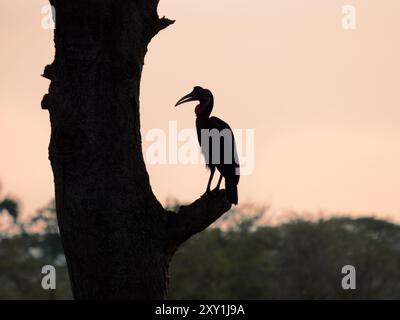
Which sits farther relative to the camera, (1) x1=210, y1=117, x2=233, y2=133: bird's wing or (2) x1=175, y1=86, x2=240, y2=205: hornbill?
(1) x1=210, y1=117, x2=233, y2=133: bird's wing

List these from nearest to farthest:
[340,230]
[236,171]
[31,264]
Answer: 1. [236,171]
2. [31,264]
3. [340,230]

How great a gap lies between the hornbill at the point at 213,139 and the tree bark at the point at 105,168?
3402mm

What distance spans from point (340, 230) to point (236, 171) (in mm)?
52524

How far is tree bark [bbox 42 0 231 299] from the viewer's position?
42.2 feet

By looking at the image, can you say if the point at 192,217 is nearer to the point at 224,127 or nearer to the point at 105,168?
the point at 105,168

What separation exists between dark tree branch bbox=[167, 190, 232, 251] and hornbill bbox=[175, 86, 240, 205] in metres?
3.18

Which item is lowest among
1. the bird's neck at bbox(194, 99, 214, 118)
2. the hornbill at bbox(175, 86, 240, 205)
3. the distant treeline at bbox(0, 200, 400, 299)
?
the distant treeline at bbox(0, 200, 400, 299)

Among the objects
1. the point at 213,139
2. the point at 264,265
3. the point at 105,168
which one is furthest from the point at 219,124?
the point at 264,265

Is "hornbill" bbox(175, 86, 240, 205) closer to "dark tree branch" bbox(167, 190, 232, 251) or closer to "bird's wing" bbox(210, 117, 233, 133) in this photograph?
"bird's wing" bbox(210, 117, 233, 133)

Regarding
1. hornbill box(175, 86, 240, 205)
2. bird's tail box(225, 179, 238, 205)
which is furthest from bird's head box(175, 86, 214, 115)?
bird's tail box(225, 179, 238, 205)

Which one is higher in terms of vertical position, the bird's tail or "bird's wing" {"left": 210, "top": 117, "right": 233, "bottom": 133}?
"bird's wing" {"left": 210, "top": 117, "right": 233, "bottom": 133}

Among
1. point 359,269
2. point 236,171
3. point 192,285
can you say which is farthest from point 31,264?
point 236,171

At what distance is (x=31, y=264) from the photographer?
62750 mm
